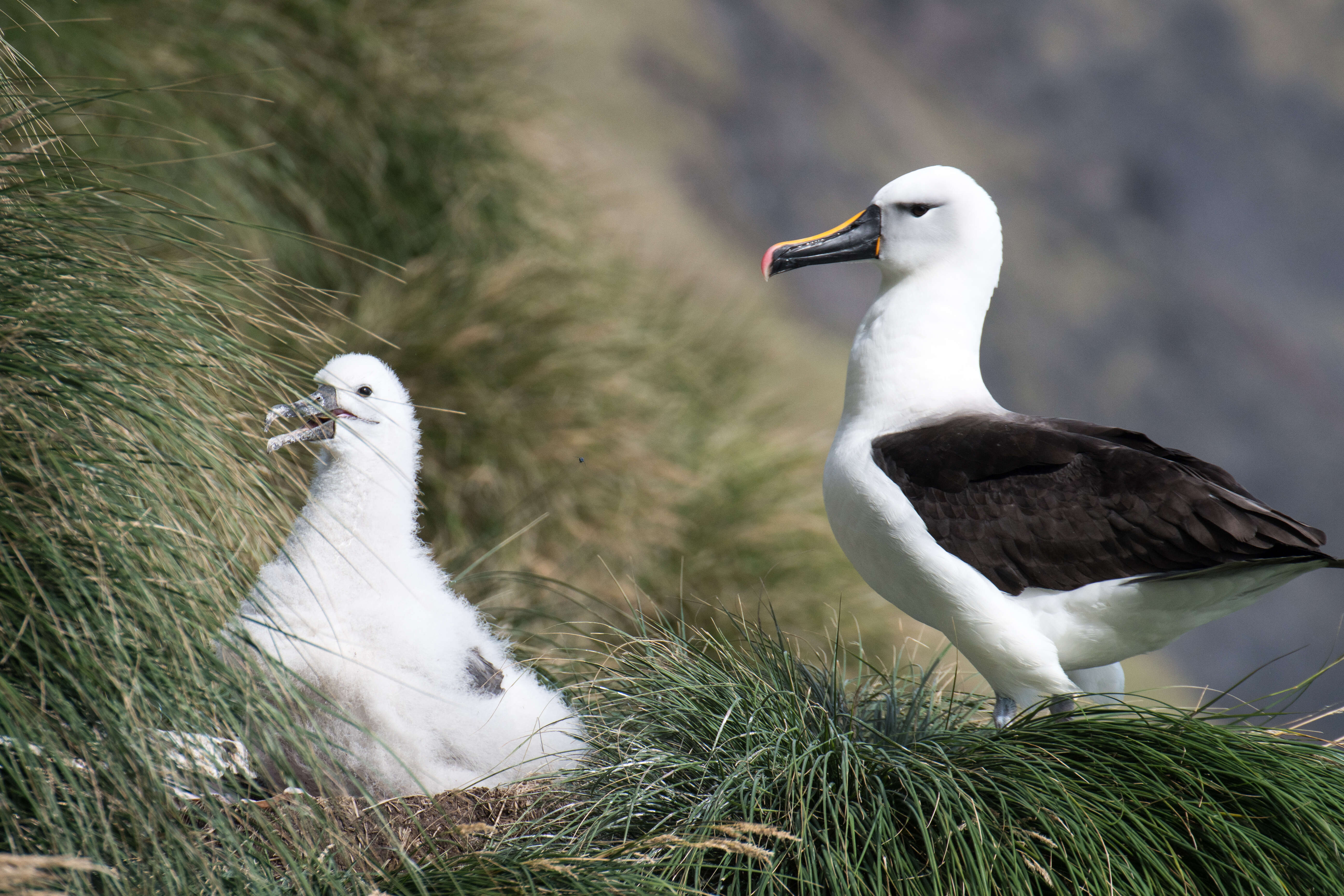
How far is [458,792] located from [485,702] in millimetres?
226

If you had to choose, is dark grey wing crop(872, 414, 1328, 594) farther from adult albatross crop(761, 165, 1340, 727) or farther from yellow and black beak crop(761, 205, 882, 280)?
yellow and black beak crop(761, 205, 882, 280)

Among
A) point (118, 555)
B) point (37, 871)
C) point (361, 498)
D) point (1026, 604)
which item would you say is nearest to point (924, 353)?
point (1026, 604)

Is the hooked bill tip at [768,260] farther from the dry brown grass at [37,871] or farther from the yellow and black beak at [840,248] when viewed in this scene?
the dry brown grass at [37,871]

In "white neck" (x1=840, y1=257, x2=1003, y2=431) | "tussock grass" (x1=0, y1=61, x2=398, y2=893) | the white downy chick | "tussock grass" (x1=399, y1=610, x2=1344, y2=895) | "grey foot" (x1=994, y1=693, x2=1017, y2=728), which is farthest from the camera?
"white neck" (x1=840, y1=257, x2=1003, y2=431)

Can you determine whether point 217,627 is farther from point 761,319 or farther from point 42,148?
point 761,319

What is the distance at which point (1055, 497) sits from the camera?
2578 millimetres

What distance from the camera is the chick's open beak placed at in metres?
2.39

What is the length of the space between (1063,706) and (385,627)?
1793mm

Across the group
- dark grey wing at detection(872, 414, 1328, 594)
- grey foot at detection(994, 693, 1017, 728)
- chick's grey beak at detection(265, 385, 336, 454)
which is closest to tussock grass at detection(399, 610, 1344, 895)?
grey foot at detection(994, 693, 1017, 728)

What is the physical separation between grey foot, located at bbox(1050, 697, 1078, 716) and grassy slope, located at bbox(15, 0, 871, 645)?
3.30m

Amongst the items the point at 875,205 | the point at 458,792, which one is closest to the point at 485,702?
the point at 458,792

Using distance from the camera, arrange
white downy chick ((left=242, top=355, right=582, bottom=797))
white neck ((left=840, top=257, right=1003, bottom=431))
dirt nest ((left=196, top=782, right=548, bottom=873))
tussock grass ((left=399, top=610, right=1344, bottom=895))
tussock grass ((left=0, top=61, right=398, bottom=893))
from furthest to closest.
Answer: white neck ((left=840, top=257, right=1003, bottom=431))
white downy chick ((left=242, top=355, right=582, bottom=797))
tussock grass ((left=399, top=610, right=1344, bottom=895))
dirt nest ((left=196, top=782, right=548, bottom=873))
tussock grass ((left=0, top=61, right=398, bottom=893))

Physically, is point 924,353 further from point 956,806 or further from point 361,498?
point 361,498

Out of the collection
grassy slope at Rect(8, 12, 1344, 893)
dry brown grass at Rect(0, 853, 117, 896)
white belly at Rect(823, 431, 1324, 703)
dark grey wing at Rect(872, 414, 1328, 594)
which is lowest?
dry brown grass at Rect(0, 853, 117, 896)
